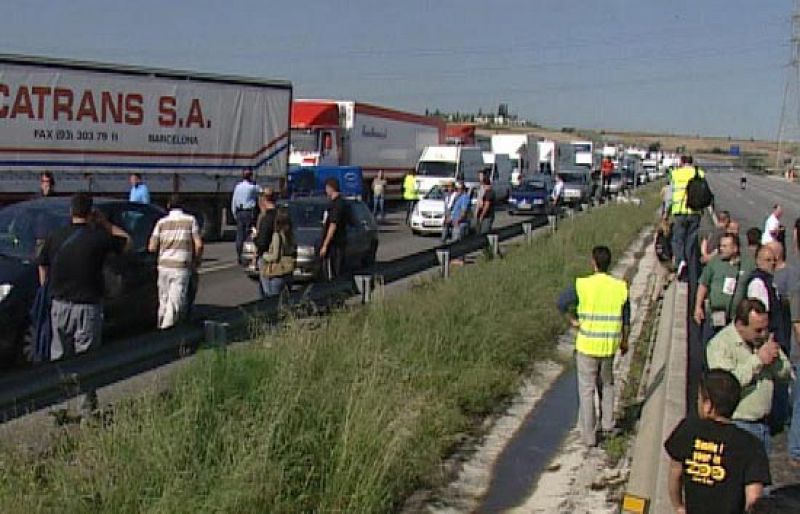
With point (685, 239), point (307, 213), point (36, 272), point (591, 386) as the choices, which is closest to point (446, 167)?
point (307, 213)

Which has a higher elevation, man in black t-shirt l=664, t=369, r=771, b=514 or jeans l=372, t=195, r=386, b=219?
man in black t-shirt l=664, t=369, r=771, b=514

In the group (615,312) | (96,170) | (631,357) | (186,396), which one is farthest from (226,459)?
(96,170)

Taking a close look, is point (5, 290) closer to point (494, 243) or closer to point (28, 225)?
point (28, 225)

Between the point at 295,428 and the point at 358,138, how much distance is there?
36.9 meters

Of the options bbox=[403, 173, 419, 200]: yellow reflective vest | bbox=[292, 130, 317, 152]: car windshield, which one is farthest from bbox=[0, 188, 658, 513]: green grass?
bbox=[292, 130, 317, 152]: car windshield

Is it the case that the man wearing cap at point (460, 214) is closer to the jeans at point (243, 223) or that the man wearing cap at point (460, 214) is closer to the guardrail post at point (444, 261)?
the jeans at point (243, 223)

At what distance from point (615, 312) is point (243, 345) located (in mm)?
2912

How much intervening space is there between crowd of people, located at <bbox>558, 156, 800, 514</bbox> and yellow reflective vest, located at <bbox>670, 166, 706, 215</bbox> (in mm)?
1747

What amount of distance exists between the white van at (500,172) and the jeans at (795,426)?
3854 centimetres

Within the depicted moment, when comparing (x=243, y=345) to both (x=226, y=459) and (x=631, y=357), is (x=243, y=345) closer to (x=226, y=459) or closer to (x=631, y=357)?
(x=226, y=459)

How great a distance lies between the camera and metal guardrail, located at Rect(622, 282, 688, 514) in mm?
5789

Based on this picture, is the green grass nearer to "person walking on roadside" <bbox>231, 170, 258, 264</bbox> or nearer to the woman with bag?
the woman with bag

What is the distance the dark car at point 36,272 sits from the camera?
1026cm

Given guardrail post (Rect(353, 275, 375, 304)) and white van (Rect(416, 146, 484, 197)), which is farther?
white van (Rect(416, 146, 484, 197))
